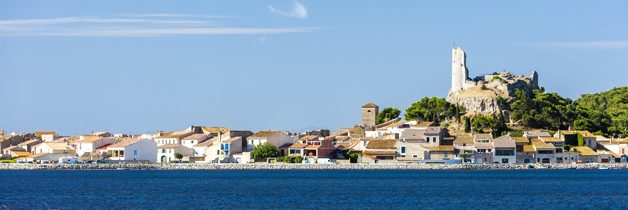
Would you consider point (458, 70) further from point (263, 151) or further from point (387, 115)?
point (263, 151)

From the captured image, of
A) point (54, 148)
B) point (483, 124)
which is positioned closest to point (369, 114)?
point (483, 124)

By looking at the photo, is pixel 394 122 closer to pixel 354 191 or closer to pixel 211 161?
pixel 211 161

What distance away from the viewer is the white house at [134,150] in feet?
293

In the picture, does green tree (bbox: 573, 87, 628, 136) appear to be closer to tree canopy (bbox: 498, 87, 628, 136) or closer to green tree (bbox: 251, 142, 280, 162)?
tree canopy (bbox: 498, 87, 628, 136)

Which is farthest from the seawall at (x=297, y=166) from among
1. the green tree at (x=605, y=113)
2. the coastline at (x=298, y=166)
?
the green tree at (x=605, y=113)

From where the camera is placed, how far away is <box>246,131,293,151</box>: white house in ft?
290

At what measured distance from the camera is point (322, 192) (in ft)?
174

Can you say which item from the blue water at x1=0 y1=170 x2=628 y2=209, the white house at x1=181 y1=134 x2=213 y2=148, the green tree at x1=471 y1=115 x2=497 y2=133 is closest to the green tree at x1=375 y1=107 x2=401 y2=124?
the green tree at x1=471 y1=115 x2=497 y2=133

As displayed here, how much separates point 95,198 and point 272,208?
9.28 meters

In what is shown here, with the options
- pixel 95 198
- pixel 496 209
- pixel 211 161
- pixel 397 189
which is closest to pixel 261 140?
pixel 211 161

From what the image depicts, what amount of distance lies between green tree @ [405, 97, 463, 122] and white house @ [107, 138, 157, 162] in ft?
78.9

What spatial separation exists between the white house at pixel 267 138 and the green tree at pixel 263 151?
1.14m

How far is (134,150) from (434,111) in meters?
27.6

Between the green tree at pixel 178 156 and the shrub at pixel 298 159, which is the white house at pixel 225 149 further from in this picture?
the shrub at pixel 298 159
